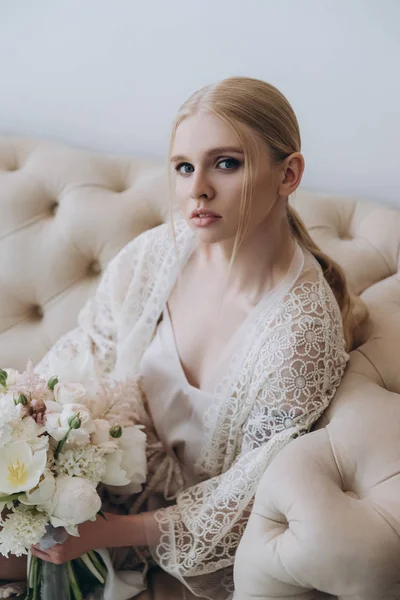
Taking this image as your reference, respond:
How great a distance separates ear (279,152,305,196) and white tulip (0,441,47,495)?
492mm

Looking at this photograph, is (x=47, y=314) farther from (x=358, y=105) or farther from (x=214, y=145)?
(x=358, y=105)

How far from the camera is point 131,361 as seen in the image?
1146 mm

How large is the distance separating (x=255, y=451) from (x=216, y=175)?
1.34ft

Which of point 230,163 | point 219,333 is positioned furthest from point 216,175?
point 219,333

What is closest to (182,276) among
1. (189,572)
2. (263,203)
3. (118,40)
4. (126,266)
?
(126,266)

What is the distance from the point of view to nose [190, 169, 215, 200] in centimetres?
91

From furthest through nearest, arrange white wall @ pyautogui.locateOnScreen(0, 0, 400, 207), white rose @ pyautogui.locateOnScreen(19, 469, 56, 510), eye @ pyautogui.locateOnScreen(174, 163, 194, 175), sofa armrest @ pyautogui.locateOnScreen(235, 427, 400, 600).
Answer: white wall @ pyautogui.locateOnScreen(0, 0, 400, 207)
eye @ pyautogui.locateOnScreen(174, 163, 194, 175)
white rose @ pyautogui.locateOnScreen(19, 469, 56, 510)
sofa armrest @ pyautogui.locateOnScreen(235, 427, 400, 600)

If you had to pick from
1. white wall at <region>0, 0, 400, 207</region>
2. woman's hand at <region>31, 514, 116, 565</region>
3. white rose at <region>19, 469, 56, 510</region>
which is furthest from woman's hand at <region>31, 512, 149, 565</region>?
white wall at <region>0, 0, 400, 207</region>

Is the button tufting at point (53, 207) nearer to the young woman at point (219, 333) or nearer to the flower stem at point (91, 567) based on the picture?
the young woman at point (219, 333)

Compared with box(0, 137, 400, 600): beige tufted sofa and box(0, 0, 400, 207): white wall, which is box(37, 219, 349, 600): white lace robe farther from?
box(0, 0, 400, 207): white wall

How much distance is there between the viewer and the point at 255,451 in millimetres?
984

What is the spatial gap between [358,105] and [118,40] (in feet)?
1.76

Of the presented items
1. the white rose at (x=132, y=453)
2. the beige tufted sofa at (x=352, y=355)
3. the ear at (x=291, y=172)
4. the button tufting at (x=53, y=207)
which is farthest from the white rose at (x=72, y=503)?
the button tufting at (x=53, y=207)

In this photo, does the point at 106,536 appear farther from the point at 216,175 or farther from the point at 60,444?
the point at 216,175
